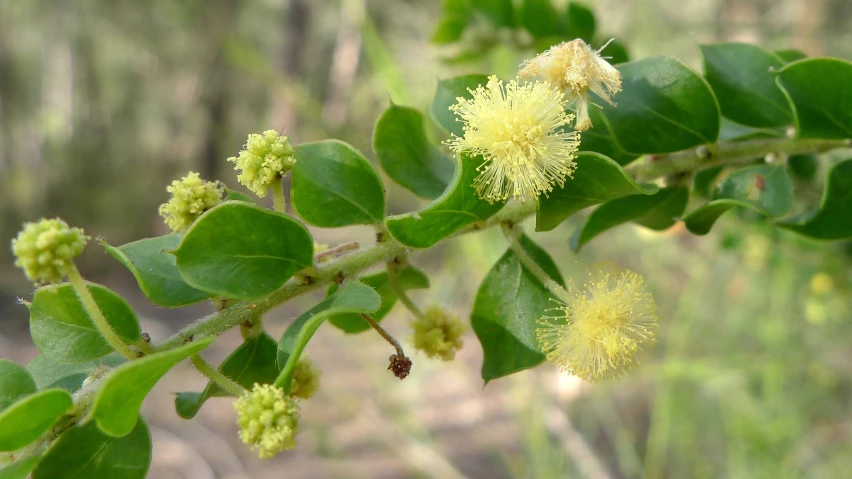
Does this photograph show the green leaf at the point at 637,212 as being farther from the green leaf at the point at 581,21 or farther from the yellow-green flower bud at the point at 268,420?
the green leaf at the point at 581,21

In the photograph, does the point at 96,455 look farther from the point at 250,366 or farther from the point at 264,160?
the point at 264,160

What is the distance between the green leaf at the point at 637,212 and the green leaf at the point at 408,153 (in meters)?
0.26

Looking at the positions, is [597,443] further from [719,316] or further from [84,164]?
[84,164]

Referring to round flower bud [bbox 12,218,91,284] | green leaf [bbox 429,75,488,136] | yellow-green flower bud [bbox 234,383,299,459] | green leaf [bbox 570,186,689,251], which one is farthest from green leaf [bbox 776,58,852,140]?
round flower bud [bbox 12,218,91,284]

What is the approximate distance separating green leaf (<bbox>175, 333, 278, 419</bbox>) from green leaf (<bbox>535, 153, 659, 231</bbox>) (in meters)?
0.44

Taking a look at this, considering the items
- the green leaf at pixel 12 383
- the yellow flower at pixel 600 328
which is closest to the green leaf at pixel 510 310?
the yellow flower at pixel 600 328

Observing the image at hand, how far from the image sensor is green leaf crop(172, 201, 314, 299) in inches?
30.1

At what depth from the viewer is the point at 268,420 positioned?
69 centimetres

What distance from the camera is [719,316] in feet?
11.3

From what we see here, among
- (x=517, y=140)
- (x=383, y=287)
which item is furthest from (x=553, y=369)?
(x=517, y=140)

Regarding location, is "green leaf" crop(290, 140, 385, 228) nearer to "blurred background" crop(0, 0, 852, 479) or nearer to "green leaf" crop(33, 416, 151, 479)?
"blurred background" crop(0, 0, 852, 479)

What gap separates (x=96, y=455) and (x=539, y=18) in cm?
148

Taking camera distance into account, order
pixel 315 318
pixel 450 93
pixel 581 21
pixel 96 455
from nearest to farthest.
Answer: pixel 315 318
pixel 96 455
pixel 450 93
pixel 581 21

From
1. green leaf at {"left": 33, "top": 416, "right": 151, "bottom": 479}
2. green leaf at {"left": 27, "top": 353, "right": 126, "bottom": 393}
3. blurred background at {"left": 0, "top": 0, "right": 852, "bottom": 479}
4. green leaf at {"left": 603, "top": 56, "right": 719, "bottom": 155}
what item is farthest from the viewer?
blurred background at {"left": 0, "top": 0, "right": 852, "bottom": 479}
